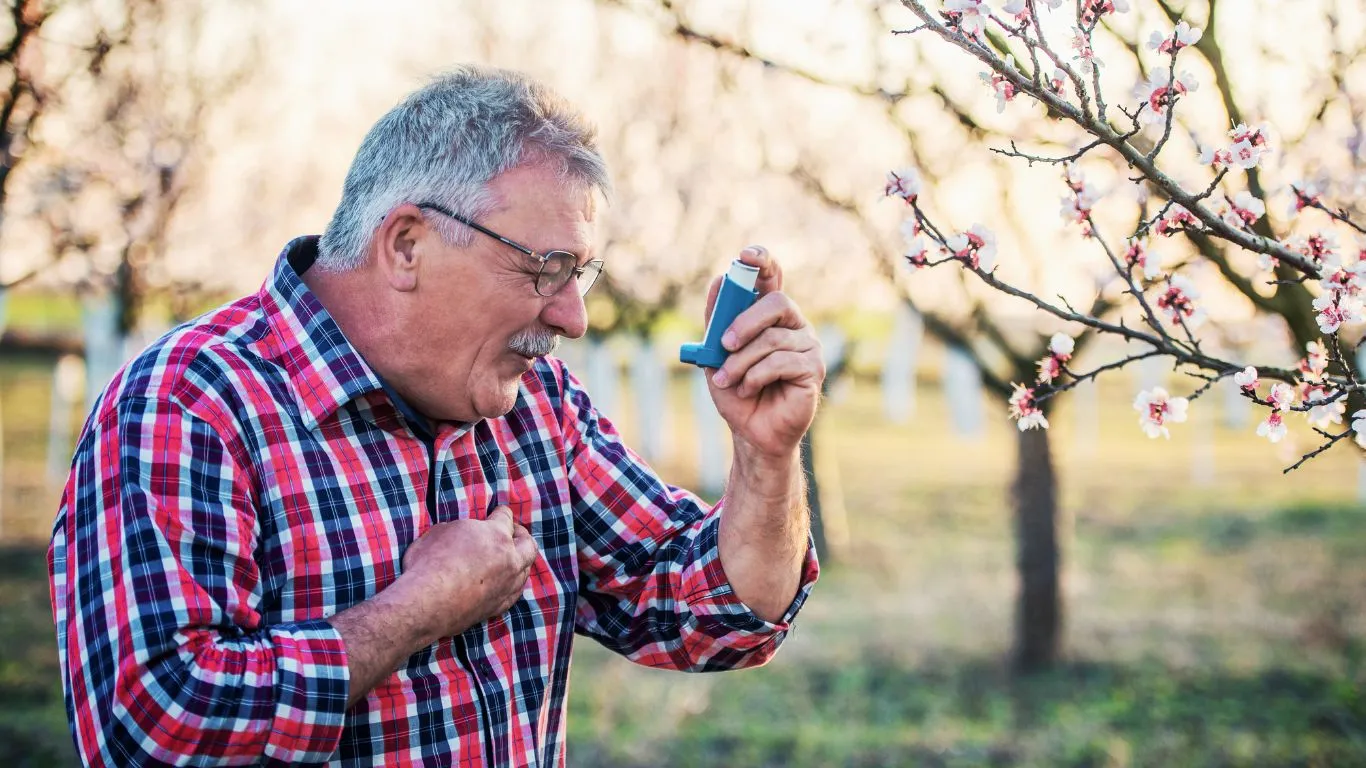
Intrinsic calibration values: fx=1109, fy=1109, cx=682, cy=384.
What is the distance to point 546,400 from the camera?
2059 millimetres

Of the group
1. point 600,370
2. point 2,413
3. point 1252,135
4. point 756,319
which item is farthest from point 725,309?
point 2,413

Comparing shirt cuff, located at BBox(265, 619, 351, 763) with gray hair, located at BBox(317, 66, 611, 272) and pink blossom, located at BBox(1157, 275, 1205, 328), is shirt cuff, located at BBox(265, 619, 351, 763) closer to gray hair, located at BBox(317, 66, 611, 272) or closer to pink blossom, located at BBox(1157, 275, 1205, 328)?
gray hair, located at BBox(317, 66, 611, 272)

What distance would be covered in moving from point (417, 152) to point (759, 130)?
327 inches

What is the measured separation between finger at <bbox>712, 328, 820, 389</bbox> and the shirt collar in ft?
1.79

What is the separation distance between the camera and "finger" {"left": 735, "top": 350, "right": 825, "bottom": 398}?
1.74 meters

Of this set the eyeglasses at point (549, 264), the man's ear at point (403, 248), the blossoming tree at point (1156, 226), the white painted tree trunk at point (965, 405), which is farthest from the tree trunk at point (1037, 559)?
the white painted tree trunk at point (965, 405)

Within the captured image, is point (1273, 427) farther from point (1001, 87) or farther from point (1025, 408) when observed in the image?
point (1001, 87)

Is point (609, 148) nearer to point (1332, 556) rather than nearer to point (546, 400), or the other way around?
point (1332, 556)

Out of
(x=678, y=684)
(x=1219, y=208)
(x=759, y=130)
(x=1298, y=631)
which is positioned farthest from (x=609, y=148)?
(x=1219, y=208)

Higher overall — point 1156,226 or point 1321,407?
point 1156,226

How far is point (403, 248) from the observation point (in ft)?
5.90

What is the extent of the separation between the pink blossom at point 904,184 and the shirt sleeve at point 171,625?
124 cm

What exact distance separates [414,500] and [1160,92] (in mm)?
1400

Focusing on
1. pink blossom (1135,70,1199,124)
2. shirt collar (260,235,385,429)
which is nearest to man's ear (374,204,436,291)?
shirt collar (260,235,385,429)
